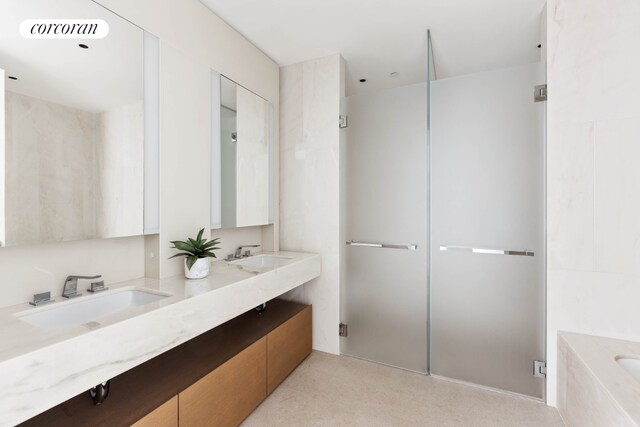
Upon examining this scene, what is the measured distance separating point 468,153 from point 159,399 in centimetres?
237

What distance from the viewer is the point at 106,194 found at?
1.59 meters

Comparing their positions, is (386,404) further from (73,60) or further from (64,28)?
(64,28)

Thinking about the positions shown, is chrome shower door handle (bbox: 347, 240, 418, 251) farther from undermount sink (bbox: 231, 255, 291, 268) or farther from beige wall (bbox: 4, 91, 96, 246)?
beige wall (bbox: 4, 91, 96, 246)

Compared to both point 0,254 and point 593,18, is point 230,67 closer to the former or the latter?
point 0,254

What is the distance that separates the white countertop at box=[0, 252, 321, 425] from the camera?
88 centimetres

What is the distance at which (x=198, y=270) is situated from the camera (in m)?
1.79

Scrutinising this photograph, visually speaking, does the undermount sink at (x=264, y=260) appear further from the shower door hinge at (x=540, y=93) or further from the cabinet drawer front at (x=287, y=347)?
the shower door hinge at (x=540, y=93)

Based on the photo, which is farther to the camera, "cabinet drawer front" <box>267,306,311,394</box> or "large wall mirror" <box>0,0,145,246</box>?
"cabinet drawer front" <box>267,306,311,394</box>

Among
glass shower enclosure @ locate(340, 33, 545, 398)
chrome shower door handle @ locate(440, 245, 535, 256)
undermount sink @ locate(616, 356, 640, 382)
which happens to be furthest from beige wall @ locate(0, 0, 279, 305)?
undermount sink @ locate(616, 356, 640, 382)

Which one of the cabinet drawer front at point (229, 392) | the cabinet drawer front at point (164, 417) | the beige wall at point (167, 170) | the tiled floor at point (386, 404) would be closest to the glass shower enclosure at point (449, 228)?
the tiled floor at point (386, 404)

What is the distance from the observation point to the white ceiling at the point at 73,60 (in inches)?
49.4

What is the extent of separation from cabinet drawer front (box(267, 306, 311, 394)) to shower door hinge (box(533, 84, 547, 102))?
2.32 meters

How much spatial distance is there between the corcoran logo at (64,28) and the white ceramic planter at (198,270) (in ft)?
4.19

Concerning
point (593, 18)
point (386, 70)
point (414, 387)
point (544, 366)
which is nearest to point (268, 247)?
point (414, 387)
